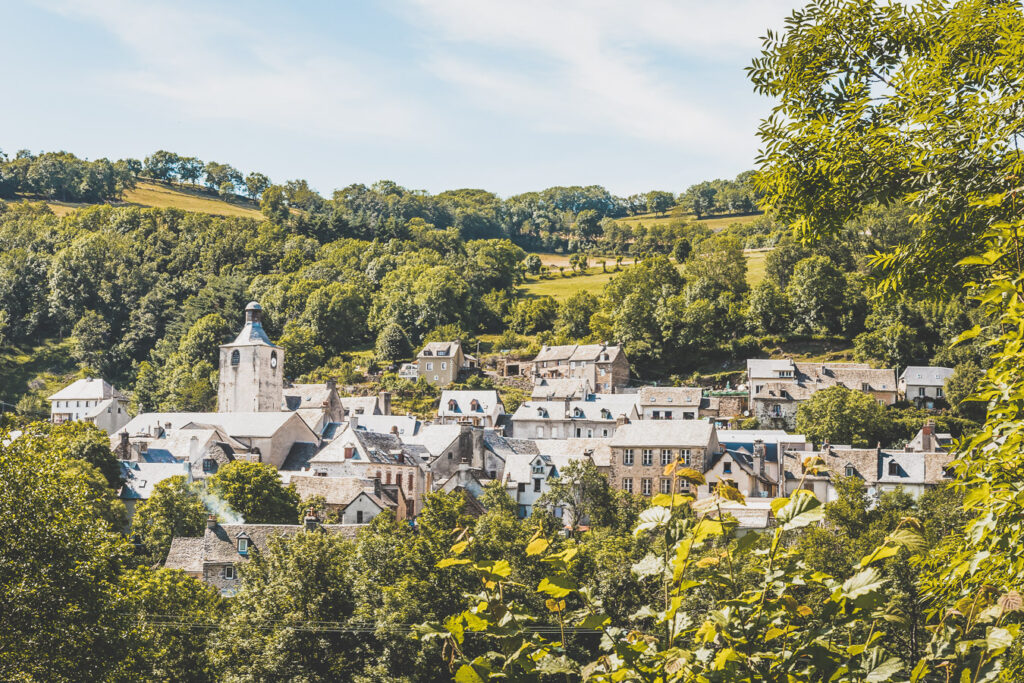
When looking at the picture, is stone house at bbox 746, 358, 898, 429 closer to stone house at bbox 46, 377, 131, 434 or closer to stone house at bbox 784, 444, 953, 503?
stone house at bbox 784, 444, 953, 503

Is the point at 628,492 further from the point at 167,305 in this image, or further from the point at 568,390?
the point at 167,305

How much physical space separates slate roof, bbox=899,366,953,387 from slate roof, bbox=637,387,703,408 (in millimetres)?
21020

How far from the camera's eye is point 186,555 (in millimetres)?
48312

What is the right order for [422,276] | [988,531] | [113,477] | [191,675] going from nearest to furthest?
[988,531]
[191,675]
[113,477]
[422,276]

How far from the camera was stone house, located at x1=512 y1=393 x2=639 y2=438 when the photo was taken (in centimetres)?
9206

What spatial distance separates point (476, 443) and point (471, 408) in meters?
23.1

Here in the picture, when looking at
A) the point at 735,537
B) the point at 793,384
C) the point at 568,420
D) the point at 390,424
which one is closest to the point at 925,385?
the point at 793,384

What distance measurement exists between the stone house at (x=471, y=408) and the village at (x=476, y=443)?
0.66 ft

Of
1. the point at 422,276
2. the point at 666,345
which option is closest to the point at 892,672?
the point at 666,345

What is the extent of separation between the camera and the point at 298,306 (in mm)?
149250

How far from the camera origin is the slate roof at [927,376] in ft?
315

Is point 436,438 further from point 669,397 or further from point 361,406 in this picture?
point 669,397

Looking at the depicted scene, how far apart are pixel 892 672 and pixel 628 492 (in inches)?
2430

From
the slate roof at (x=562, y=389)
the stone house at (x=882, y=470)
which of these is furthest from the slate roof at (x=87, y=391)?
the stone house at (x=882, y=470)
